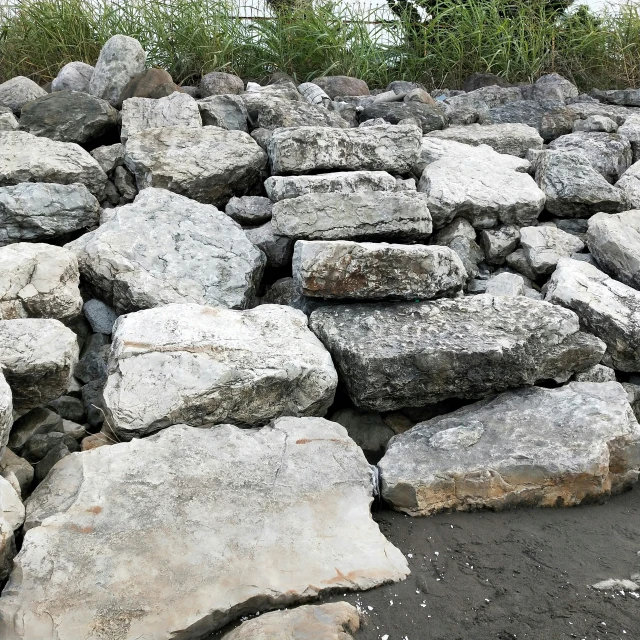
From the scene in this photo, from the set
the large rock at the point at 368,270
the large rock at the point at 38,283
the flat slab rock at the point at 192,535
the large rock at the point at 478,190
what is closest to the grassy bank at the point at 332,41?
the large rock at the point at 478,190

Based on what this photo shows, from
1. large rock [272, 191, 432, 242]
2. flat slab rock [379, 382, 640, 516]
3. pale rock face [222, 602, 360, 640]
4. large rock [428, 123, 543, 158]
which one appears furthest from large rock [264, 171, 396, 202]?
pale rock face [222, 602, 360, 640]

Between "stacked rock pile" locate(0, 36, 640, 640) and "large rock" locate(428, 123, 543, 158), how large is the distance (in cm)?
2

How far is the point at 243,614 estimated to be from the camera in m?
2.04

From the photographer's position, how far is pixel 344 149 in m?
4.03

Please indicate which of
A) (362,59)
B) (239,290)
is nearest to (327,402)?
(239,290)

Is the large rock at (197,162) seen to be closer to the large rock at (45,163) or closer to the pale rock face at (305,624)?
the large rock at (45,163)

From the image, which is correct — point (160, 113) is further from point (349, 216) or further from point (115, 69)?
point (349, 216)

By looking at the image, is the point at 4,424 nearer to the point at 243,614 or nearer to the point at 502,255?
the point at 243,614

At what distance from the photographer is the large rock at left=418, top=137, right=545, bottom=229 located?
3.94 meters

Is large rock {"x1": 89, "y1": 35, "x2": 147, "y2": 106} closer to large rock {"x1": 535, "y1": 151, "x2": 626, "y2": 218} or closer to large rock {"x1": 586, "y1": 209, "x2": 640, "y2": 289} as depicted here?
large rock {"x1": 535, "y1": 151, "x2": 626, "y2": 218}

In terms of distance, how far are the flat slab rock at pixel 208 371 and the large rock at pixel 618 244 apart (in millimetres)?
1733

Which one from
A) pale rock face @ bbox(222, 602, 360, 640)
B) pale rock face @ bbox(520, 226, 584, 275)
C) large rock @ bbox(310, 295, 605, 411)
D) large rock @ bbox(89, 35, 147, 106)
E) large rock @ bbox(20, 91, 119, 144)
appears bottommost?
pale rock face @ bbox(222, 602, 360, 640)

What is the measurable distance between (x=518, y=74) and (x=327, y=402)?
4240 mm

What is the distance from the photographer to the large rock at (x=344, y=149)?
394cm
